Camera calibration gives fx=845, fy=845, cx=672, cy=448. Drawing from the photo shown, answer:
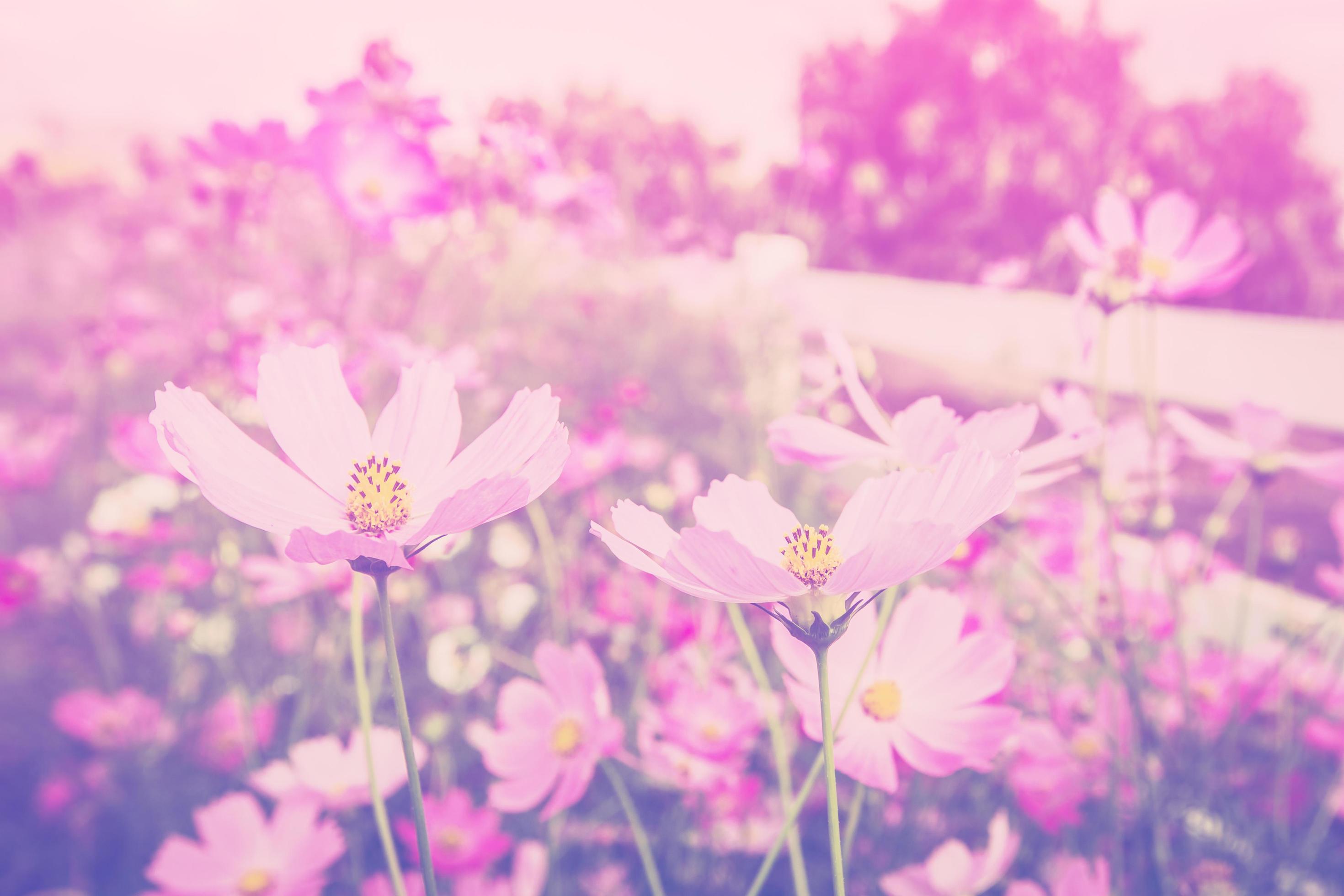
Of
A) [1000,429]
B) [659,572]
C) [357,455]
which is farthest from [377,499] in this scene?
[1000,429]

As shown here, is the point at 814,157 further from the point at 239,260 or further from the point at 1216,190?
the point at 1216,190

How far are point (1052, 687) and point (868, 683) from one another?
521 millimetres

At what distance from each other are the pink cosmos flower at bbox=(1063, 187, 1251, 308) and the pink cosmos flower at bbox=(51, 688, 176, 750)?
3.10 feet

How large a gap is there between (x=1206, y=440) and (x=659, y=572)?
433 mm

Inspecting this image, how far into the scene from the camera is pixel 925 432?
327 mm

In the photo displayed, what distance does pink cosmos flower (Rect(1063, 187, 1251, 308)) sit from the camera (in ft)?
1.51

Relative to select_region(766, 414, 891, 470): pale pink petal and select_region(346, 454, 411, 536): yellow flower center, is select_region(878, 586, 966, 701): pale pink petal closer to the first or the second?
select_region(766, 414, 891, 470): pale pink petal

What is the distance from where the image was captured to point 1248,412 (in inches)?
20.9

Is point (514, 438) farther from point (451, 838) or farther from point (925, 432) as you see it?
point (451, 838)

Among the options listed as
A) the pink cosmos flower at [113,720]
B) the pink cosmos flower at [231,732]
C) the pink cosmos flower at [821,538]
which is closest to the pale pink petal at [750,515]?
the pink cosmos flower at [821,538]

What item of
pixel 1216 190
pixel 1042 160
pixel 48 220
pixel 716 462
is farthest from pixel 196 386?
pixel 1216 190

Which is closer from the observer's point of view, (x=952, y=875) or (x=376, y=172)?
(x=952, y=875)

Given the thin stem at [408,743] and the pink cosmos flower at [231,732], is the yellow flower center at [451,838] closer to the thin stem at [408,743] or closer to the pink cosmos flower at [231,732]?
the pink cosmos flower at [231,732]

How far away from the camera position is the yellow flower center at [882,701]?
382 millimetres
